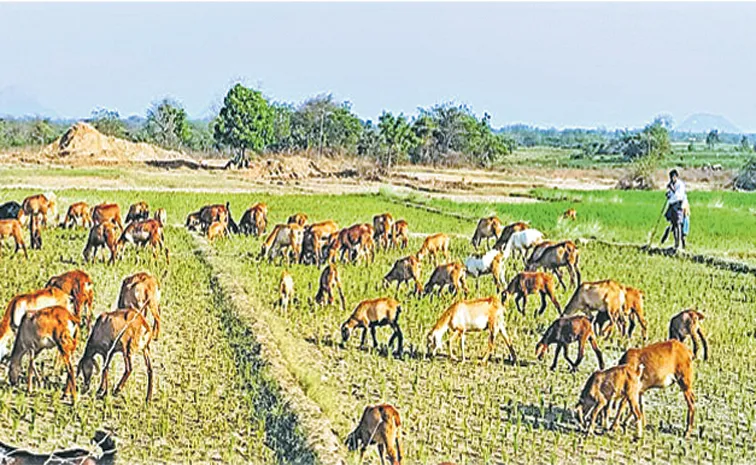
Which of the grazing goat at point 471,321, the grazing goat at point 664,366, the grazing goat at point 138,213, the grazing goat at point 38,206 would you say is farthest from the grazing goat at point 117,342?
the grazing goat at point 138,213

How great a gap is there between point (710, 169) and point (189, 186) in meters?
45.0

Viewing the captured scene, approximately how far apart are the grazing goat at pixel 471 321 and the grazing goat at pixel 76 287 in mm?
4436

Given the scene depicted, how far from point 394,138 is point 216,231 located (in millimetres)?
51401

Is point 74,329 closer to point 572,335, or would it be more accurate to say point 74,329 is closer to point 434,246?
point 572,335

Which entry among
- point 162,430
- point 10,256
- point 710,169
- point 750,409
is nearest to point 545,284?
point 750,409

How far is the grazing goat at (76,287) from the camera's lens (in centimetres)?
1219

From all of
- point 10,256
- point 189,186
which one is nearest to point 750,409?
point 10,256

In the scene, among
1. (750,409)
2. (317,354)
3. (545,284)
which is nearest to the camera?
(750,409)

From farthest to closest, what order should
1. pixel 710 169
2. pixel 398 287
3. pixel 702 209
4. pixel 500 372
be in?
1. pixel 710 169
2. pixel 702 209
3. pixel 398 287
4. pixel 500 372

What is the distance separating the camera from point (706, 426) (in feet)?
31.2

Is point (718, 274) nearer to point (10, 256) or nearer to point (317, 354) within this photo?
point (317, 354)

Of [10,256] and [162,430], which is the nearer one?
[162,430]

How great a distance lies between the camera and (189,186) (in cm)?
4672

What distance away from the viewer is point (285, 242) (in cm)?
1958
